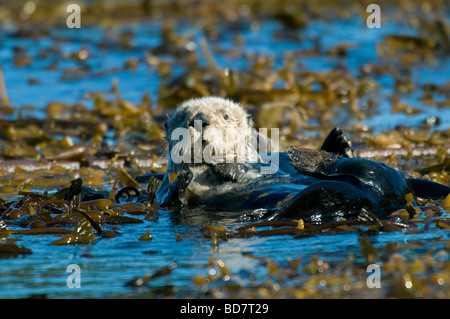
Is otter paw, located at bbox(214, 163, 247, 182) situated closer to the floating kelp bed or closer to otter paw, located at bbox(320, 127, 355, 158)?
the floating kelp bed

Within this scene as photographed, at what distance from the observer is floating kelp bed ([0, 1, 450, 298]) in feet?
11.9

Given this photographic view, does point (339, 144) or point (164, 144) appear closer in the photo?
point (339, 144)

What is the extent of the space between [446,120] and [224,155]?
471 centimetres

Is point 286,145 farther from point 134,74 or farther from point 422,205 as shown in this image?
point 134,74

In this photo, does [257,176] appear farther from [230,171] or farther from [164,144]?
[164,144]

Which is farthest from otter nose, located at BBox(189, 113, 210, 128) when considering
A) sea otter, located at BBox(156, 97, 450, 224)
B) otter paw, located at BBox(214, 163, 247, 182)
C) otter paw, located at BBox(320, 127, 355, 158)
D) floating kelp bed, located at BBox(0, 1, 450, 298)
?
otter paw, located at BBox(320, 127, 355, 158)

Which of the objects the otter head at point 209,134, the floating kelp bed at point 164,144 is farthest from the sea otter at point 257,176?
the floating kelp bed at point 164,144

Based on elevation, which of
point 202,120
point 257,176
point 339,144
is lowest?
point 257,176

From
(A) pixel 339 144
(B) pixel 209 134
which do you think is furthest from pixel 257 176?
(A) pixel 339 144

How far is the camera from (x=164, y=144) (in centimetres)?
576

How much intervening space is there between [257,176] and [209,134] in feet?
1.55

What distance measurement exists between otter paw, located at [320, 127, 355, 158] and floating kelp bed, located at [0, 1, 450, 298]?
0.72 metres

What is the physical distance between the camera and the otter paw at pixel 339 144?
527cm
